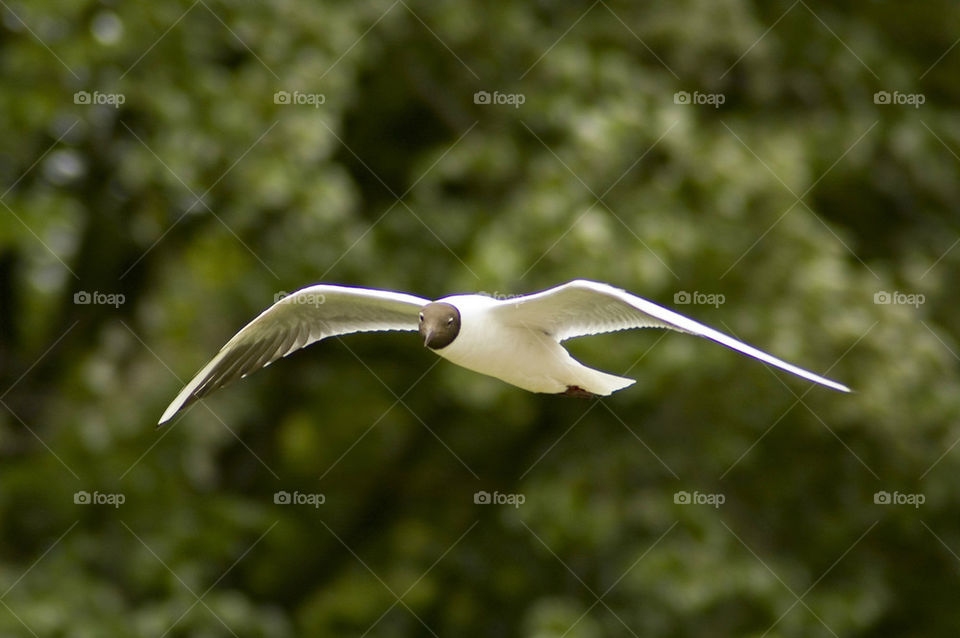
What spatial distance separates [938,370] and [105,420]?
14.7 ft

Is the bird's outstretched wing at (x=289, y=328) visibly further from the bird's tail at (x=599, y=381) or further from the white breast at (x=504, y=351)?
the bird's tail at (x=599, y=381)

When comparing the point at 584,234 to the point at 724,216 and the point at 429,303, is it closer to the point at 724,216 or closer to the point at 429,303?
the point at 724,216

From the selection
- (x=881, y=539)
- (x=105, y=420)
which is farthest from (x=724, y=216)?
(x=105, y=420)

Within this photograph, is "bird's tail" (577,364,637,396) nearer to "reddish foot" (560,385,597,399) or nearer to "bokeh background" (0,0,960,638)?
"reddish foot" (560,385,597,399)

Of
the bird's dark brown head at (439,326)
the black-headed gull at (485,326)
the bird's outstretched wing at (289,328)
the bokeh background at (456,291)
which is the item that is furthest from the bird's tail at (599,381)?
Result: the bokeh background at (456,291)

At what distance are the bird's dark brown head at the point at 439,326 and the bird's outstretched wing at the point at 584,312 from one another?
18 centimetres

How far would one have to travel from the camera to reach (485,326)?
183 inches

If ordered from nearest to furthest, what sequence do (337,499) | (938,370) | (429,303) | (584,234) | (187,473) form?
(429,303), (584,234), (187,473), (938,370), (337,499)

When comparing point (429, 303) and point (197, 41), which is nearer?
point (429, 303)

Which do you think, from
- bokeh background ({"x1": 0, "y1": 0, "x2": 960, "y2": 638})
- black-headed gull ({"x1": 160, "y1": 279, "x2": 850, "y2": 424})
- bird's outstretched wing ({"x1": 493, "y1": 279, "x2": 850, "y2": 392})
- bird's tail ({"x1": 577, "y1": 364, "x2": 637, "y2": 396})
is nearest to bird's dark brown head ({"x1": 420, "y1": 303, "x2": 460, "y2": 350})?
black-headed gull ({"x1": 160, "y1": 279, "x2": 850, "y2": 424})

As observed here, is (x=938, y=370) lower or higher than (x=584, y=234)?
lower

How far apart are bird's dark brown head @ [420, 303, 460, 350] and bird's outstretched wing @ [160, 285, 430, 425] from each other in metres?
0.59

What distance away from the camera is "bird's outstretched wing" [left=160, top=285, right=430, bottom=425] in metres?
5.26

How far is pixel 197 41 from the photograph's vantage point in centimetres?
768
